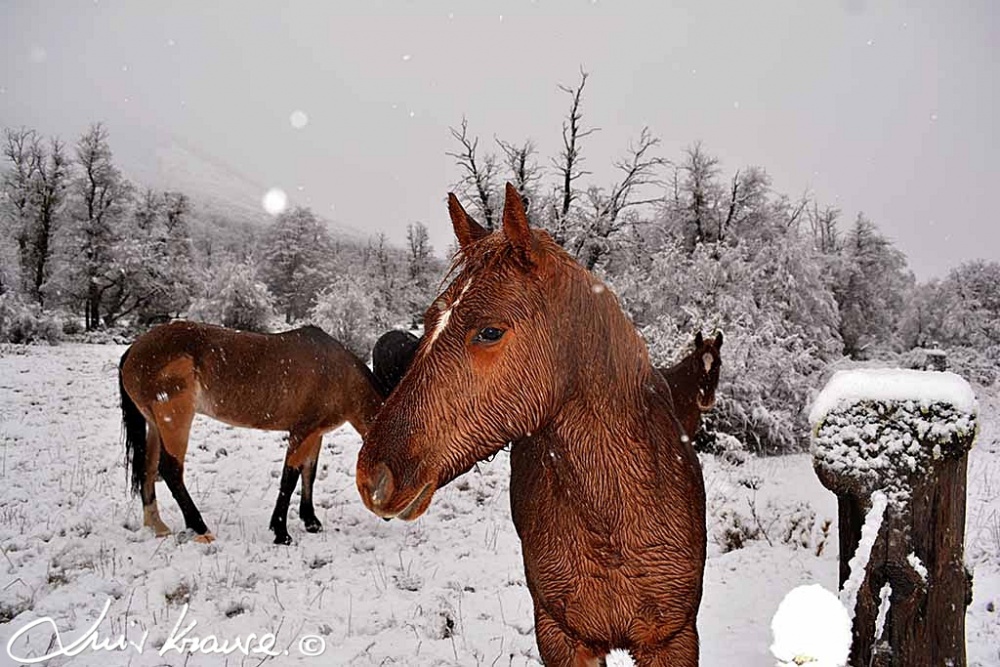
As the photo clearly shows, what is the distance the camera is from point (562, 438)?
67.0 inches

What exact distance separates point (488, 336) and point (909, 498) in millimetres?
1299

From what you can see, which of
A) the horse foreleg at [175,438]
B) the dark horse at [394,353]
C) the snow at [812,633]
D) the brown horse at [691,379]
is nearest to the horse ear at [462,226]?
the snow at [812,633]

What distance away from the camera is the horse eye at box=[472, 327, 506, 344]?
59.5 inches

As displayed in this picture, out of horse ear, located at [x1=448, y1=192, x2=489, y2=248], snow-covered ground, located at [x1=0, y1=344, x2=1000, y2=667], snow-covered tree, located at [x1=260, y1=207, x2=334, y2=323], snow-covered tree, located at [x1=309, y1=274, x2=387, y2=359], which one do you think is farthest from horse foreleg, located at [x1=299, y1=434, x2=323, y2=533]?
snow-covered tree, located at [x1=260, y1=207, x2=334, y2=323]

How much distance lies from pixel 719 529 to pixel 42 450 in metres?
10.0

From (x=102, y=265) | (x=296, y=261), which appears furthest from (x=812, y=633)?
(x=296, y=261)

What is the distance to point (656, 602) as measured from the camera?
68.2 inches

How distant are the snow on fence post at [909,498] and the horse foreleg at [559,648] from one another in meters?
0.82

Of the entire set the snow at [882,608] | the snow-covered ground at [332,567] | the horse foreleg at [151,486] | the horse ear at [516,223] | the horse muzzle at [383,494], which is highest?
the horse ear at [516,223]

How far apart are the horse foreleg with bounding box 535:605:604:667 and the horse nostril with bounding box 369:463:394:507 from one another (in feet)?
2.90

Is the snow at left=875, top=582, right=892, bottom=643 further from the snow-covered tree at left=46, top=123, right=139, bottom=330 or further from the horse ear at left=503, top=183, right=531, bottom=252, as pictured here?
the snow-covered tree at left=46, top=123, right=139, bottom=330

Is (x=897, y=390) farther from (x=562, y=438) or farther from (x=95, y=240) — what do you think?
(x=95, y=240)

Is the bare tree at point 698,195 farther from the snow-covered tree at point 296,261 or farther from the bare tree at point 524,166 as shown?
the snow-covered tree at point 296,261

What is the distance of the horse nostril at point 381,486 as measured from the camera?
1.32 m
